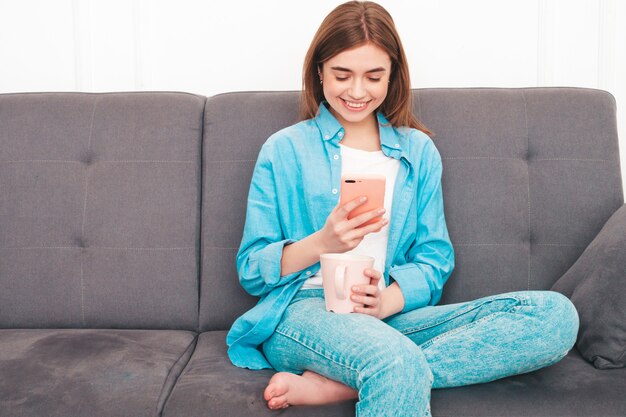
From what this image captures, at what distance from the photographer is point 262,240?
1454 mm

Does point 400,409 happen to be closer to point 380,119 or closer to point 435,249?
point 435,249

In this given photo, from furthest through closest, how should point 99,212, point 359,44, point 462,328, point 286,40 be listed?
point 286,40 < point 99,212 < point 359,44 < point 462,328

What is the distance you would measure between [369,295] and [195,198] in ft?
2.18

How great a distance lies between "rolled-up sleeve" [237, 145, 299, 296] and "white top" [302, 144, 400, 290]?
0.60ft

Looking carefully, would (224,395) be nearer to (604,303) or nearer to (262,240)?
(262,240)

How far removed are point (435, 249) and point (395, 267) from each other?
12 centimetres

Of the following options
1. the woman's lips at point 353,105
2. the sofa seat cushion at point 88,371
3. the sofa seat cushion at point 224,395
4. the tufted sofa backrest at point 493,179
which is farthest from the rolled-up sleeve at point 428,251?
the sofa seat cushion at point 88,371

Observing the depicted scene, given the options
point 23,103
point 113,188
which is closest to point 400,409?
point 113,188

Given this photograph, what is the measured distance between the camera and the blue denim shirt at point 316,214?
4.58 feet

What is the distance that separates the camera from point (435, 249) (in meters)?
1.50

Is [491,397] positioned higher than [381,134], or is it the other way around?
[381,134]

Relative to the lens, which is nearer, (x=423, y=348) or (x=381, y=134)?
(x=423, y=348)

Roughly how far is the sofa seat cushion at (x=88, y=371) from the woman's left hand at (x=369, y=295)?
42 centimetres

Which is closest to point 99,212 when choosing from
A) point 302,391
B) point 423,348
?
point 302,391
